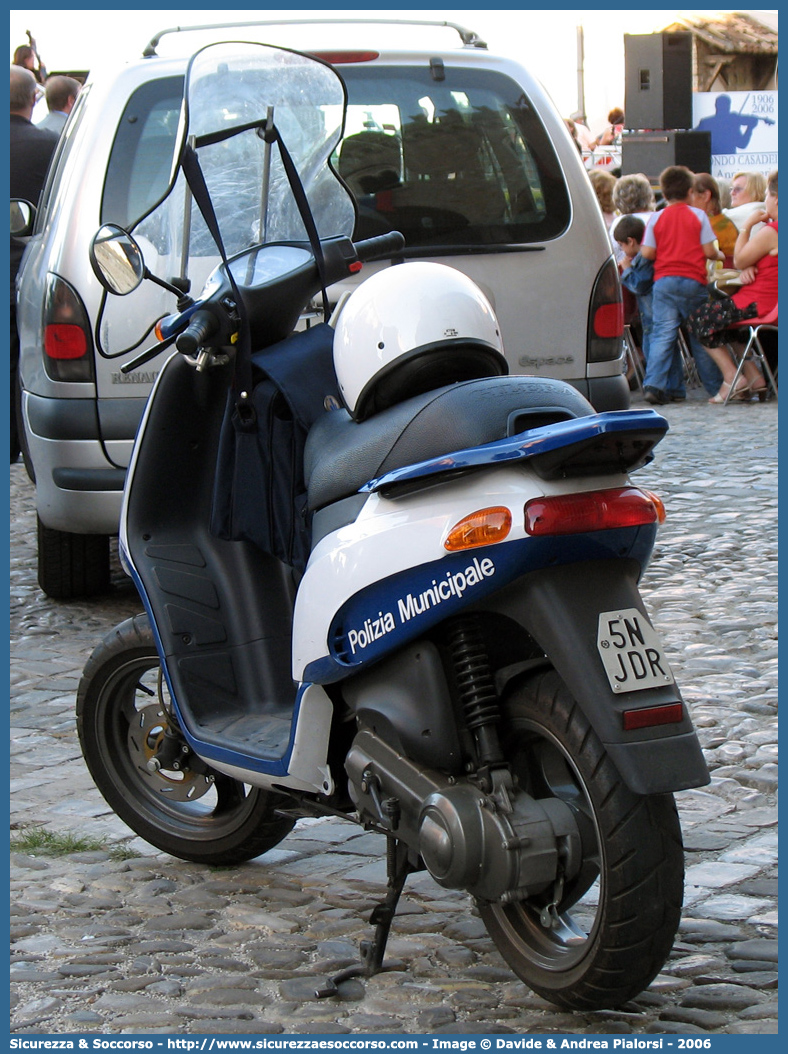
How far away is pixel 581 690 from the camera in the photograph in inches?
101

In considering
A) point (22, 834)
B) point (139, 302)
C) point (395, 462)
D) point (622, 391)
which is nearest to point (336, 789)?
point (395, 462)

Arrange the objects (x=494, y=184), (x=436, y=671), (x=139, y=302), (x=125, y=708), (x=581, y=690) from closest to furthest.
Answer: (x=581, y=690) < (x=436, y=671) < (x=125, y=708) < (x=139, y=302) < (x=494, y=184)

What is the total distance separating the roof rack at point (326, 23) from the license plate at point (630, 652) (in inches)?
165

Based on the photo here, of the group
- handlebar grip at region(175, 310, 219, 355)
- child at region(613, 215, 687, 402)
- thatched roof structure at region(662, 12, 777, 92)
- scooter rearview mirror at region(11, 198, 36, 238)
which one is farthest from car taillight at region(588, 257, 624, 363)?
thatched roof structure at region(662, 12, 777, 92)

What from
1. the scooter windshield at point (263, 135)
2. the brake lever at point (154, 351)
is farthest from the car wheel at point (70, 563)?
the brake lever at point (154, 351)

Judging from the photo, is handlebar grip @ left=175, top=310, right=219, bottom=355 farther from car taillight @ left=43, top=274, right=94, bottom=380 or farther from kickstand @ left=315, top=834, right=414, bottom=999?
car taillight @ left=43, top=274, right=94, bottom=380

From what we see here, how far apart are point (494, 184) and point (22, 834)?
3.60m

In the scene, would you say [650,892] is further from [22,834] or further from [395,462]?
[22,834]

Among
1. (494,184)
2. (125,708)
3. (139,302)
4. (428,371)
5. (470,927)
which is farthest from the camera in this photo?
(494,184)

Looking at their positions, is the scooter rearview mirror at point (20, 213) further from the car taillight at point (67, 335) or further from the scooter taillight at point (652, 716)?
the scooter taillight at point (652, 716)

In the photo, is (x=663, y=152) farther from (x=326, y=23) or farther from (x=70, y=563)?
(x=70, y=563)

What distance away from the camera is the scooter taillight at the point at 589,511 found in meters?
2.58

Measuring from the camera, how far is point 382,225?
629 centimetres

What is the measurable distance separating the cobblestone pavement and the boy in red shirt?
8.55 metres
